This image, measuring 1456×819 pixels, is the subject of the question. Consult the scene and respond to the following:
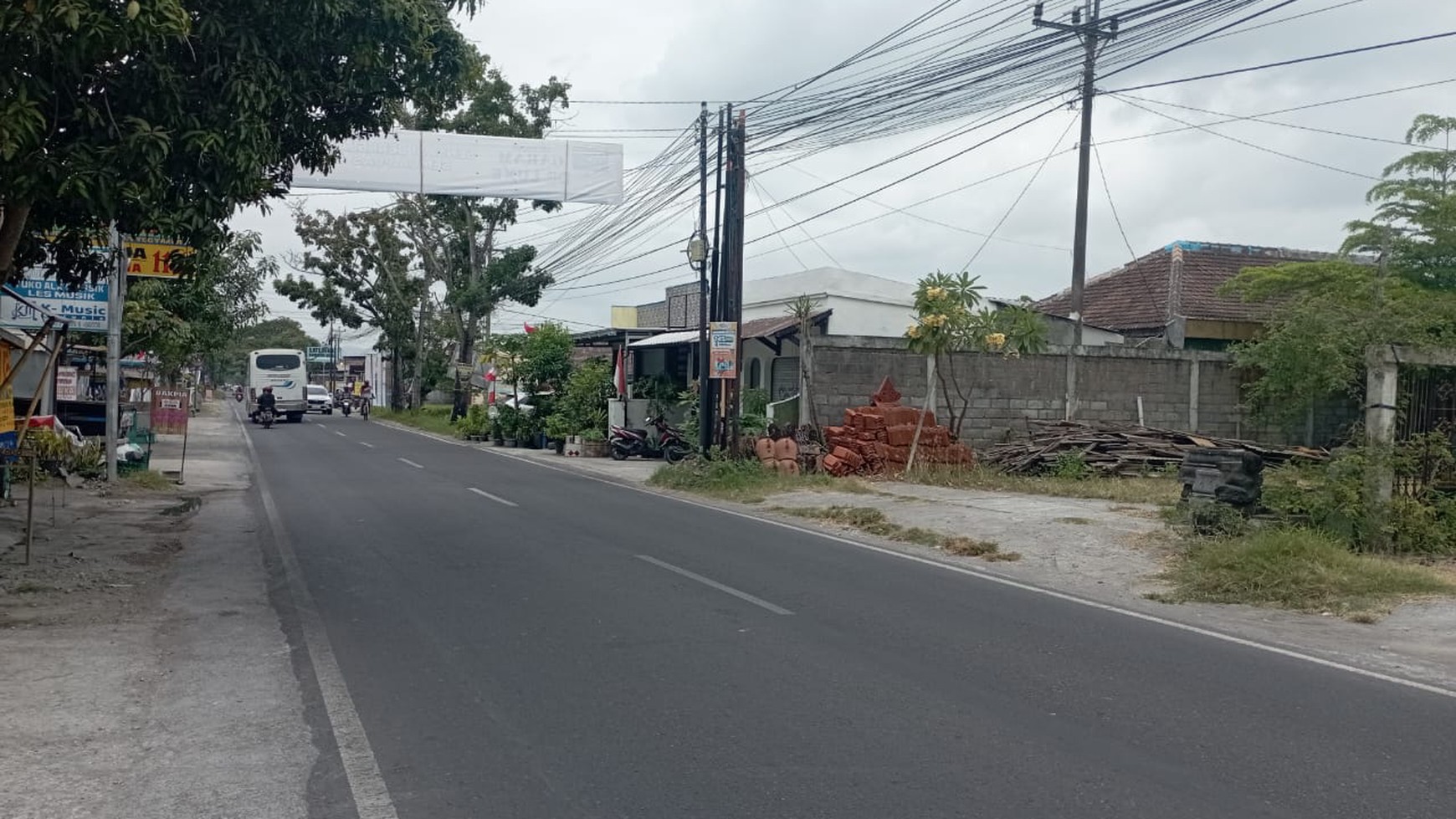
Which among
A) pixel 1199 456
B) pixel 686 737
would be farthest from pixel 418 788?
pixel 1199 456

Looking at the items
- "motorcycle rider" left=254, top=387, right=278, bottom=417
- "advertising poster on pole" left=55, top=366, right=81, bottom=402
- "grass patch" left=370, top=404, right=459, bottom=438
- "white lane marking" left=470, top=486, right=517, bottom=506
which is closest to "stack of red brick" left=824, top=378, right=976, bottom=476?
"white lane marking" left=470, top=486, right=517, bottom=506

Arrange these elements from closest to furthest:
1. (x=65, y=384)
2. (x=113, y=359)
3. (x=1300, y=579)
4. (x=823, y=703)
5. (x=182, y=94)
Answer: (x=823, y=703) → (x=182, y=94) → (x=1300, y=579) → (x=113, y=359) → (x=65, y=384)

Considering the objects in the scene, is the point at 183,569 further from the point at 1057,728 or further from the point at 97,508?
the point at 1057,728

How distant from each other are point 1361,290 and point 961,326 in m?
8.38

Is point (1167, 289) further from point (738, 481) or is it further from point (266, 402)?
point (266, 402)

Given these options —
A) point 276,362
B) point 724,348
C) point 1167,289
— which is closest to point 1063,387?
point 724,348

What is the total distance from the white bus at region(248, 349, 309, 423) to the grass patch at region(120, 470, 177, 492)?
3286 cm

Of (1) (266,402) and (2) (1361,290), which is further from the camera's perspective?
(1) (266,402)

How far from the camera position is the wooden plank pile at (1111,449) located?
21.6m

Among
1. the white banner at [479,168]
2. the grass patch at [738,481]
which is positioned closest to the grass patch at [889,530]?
the grass patch at [738,481]

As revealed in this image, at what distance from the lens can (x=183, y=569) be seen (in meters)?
11.7

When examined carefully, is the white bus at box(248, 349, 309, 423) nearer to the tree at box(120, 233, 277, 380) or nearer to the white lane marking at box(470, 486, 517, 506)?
the tree at box(120, 233, 277, 380)

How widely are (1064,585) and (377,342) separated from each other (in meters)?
55.6

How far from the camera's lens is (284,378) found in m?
52.9
